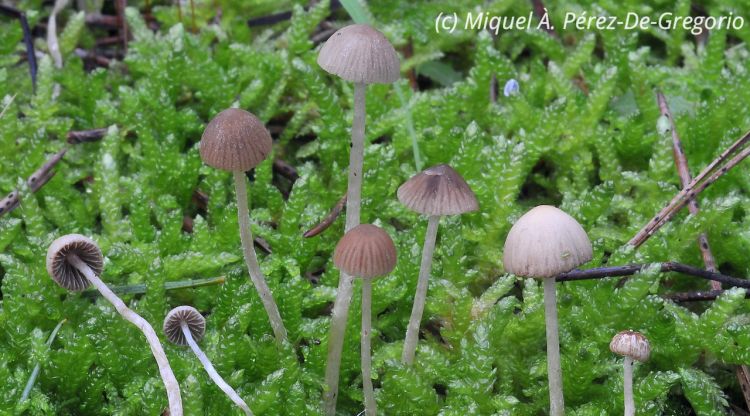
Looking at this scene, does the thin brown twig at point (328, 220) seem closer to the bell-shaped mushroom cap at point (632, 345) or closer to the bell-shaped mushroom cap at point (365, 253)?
the bell-shaped mushroom cap at point (365, 253)

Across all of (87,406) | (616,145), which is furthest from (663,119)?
(87,406)

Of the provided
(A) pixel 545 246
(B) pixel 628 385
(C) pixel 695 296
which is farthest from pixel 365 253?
(C) pixel 695 296

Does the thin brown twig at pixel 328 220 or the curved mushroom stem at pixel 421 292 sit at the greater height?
the thin brown twig at pixel 328 220

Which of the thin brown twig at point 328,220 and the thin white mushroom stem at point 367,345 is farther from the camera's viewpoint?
the thin brown twig at point 328,220

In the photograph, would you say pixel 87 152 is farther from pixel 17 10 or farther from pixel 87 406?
pixel 87 406

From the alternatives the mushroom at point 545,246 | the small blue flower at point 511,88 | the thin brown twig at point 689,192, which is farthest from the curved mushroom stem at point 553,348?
the small blue flower at point 511,88

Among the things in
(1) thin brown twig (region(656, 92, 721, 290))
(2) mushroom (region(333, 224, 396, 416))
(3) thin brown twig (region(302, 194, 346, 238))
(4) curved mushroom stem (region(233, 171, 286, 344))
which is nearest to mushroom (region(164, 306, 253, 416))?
(4) curved mushroom stem (region(233, 171, 286, 344))
